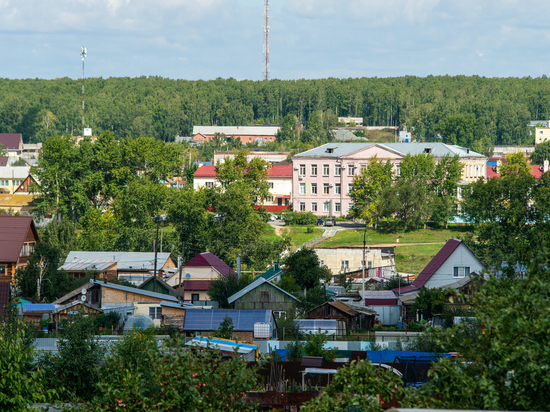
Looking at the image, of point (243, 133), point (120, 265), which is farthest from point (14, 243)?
point (243, 133)

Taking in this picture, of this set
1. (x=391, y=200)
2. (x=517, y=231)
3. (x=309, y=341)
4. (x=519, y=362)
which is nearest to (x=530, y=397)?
(x=519, y=362)

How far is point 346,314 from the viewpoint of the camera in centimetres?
3250

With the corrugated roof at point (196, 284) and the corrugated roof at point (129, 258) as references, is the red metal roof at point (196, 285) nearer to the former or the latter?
the corrugated roof at point (196, 284)

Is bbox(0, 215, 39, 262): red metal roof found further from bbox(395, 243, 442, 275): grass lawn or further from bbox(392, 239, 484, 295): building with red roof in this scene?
bbox(395, 243, 442, 275): grass lawn

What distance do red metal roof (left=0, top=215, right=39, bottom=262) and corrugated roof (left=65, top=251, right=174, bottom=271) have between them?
4.45 m

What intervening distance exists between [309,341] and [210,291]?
16694mm

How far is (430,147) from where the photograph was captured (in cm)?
7950

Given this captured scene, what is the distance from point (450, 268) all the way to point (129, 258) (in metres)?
23.6

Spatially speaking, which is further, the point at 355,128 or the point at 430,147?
the point at 355,128

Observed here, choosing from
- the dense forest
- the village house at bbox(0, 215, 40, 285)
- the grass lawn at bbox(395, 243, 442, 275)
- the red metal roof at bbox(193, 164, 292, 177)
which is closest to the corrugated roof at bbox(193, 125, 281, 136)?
the dense forest

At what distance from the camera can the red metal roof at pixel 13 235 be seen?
45219 millimetres

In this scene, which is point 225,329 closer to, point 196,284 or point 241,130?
point 196,284

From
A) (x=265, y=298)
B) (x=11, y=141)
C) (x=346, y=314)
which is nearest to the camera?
(x=346, y=314)

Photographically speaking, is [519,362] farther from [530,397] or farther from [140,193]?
[140,193]
